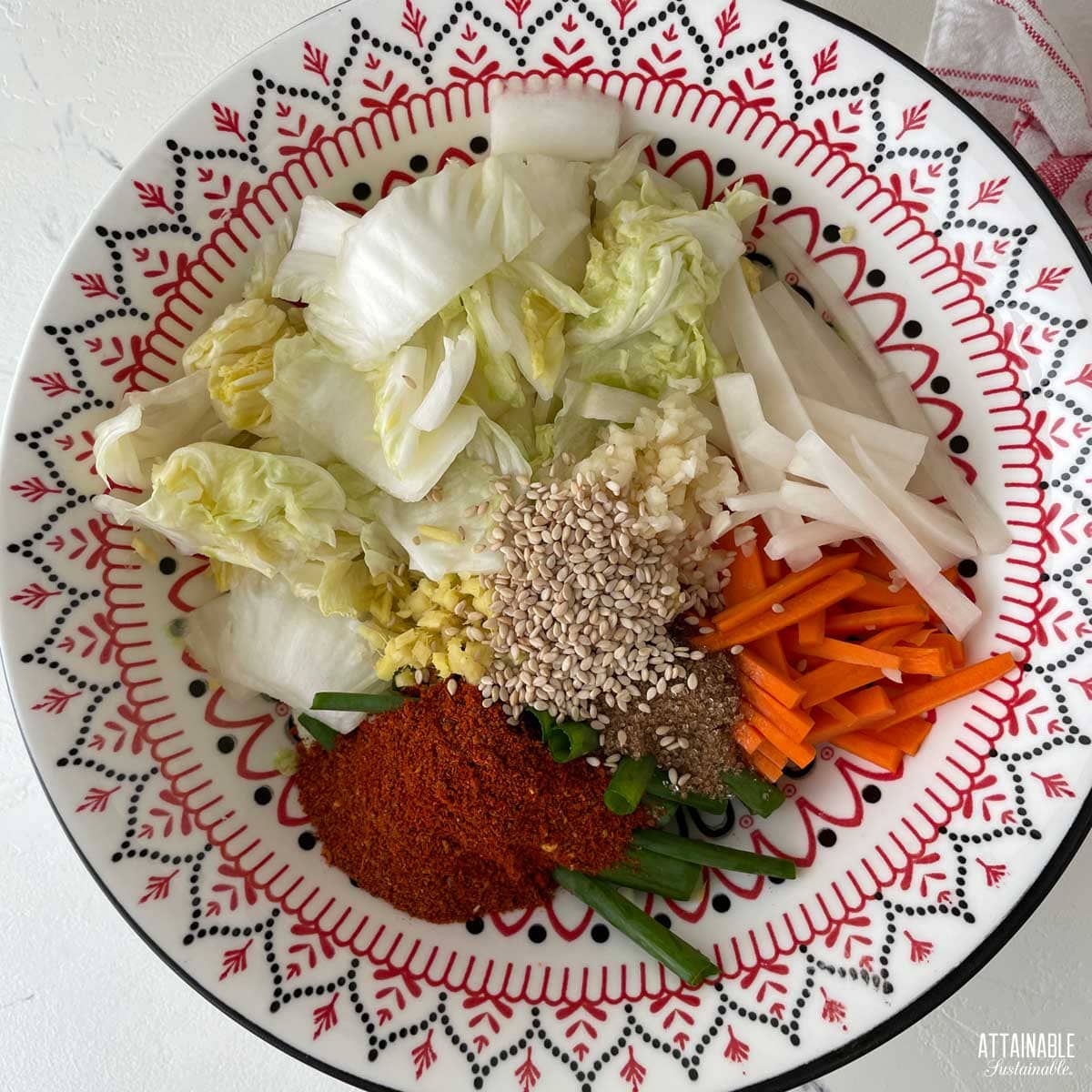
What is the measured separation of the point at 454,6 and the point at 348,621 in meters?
1.21

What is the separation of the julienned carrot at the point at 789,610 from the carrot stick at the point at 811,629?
17 millimetres

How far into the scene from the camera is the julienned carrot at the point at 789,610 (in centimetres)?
157

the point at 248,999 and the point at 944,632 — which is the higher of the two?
the point at 944,632

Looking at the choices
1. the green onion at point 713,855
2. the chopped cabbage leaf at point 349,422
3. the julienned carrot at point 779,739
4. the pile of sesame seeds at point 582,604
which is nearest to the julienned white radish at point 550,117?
the chopped cabbage leaf at point 349,422

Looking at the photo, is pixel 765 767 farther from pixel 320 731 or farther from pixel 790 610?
pixel 320 731

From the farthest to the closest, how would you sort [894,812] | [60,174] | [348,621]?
[60,174]
[348,621]
[894,812]

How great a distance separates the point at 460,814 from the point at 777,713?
631 millimetres

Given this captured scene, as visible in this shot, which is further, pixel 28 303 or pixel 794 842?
pixel 28 303

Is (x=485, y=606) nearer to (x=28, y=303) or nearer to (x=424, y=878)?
(x=424, y=878)

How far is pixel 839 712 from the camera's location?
1.60 m

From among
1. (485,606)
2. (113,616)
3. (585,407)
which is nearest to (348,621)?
(485,606)

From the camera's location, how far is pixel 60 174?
75.0 inches

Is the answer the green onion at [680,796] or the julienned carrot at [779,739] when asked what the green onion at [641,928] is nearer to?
the green onion at [680,796]

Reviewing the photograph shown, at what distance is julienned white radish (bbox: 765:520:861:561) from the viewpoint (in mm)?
1578
